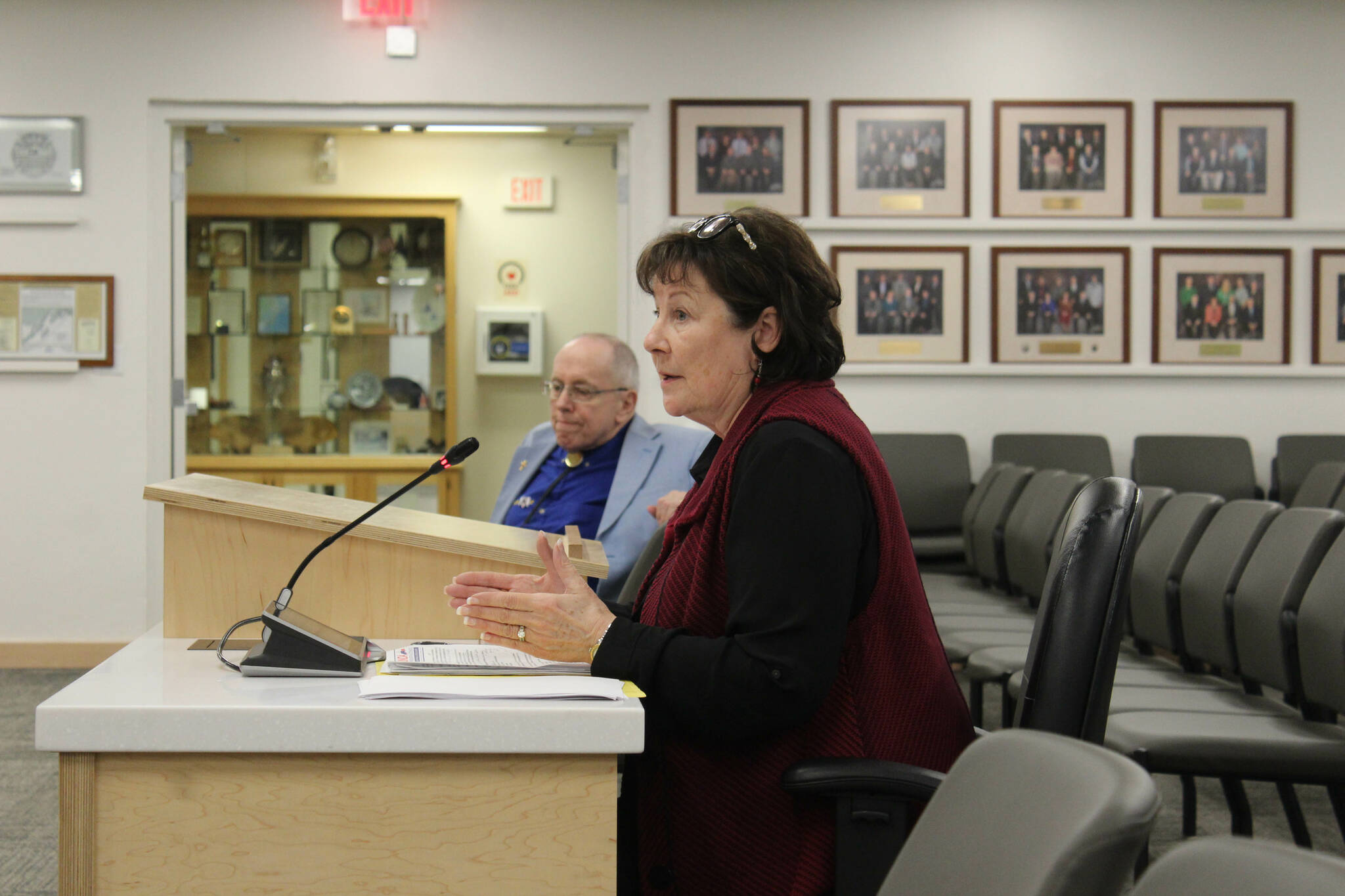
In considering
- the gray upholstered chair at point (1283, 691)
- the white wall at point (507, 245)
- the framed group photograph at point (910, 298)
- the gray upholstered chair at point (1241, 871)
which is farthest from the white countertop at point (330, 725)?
the white wall at point (507, 245)

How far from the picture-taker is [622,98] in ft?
17.7

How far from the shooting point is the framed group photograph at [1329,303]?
18.1ft

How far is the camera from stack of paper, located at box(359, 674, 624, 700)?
1317mm

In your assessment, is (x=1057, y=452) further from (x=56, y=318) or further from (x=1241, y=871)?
(x=1241, y=871)

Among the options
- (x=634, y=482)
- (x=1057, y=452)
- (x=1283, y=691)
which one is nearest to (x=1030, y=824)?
(x=1283, y=691)

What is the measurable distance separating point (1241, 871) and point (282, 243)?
7117mm

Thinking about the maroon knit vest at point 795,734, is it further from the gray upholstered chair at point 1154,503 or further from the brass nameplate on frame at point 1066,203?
the brass nameplate on frame at point 1066,203

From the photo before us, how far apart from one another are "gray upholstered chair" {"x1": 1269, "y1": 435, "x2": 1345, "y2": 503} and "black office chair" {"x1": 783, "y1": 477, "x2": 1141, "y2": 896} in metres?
4.30

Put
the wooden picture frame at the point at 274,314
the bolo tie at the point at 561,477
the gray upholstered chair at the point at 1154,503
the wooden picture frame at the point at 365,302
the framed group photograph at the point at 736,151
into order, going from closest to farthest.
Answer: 1. the bolo tie at the point at 561,477
2. the gray upholstered chair at the point at 1154,503
3. the framed group photograph at the point at 736,151
4. the wooden picture frame at the point at 274,314
5. the wooden picture frame at the point at 365,302

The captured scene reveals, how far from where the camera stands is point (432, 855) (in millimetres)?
1292

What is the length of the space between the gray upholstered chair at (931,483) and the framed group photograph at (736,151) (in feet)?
4.13

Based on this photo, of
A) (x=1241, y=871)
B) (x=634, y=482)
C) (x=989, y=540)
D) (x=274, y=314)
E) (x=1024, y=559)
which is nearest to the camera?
(x=1241, y=871)

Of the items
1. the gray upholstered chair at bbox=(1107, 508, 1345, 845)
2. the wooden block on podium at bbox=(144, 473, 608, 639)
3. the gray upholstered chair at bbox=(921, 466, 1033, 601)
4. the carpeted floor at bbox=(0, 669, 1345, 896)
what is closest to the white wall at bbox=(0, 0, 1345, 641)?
the gray upholstered chair at bbox=(921, 466, 1033, 601)

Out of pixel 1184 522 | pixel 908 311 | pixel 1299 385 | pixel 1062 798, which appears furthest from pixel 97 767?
pixel 1299 385
